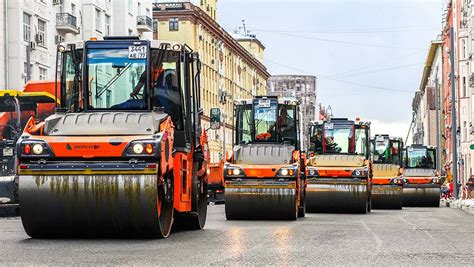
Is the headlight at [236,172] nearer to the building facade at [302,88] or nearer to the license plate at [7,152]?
the license plate at [7,152]

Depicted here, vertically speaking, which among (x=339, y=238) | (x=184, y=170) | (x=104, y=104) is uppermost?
(x=104, y=104)

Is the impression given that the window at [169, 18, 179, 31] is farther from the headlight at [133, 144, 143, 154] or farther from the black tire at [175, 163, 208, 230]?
the headlight at [133, 144, 143, 154]

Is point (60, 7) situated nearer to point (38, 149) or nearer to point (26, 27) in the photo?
point (26, 27)

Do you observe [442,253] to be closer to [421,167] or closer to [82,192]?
[82,192]

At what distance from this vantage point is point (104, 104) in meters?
15.4

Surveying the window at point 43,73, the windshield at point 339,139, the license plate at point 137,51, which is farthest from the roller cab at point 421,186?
the license plate at point 137,51

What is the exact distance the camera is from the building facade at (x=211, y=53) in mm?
89856

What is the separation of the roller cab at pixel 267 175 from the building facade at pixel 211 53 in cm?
5636

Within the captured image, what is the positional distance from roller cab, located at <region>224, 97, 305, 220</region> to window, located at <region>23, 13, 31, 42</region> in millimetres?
32065

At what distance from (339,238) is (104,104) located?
4.14 metres

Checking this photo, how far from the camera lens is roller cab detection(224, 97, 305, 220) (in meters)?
22.5

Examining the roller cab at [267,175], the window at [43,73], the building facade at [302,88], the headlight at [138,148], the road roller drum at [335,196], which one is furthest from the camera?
the building facade at [302,88]

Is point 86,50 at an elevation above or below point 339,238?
above

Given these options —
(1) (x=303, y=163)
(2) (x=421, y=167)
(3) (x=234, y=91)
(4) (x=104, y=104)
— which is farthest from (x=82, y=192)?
(3) (x=234, y=91)
